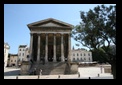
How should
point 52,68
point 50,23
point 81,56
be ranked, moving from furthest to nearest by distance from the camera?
point 81,56 < point 50,23 < point 52,68

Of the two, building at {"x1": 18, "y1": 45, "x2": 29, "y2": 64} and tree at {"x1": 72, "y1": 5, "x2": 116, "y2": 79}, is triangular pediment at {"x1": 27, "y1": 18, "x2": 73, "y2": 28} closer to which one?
tree at {"x1": 72, "y1": 5, "x2": 116, "y2": 79}

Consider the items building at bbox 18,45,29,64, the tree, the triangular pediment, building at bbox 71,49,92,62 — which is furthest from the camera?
building at bbox 71,49,92,62

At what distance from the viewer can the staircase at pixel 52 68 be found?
32037 millimetres

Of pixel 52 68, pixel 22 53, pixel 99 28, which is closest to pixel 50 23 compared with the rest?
pixel 52 68

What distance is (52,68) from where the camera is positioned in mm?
33156

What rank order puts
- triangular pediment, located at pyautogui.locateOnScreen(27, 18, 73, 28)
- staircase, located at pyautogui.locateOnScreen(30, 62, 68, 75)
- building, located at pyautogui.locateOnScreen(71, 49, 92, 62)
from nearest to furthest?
staircase, located at pyautogui.locateOnScreen(30, 62, 68, 75), triangular pediment, located at pyautogui.locateOnScreen(27, 18, 73, 28), building, located at pyautogui.locateOnScreen(71, 49, 92, 62)

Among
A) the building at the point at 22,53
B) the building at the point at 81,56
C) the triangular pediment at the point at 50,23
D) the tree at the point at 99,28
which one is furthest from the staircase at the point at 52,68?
the building at the point at 81,56

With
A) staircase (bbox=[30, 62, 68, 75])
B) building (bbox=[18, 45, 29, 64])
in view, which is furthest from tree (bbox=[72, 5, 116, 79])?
building (bbox=[18, 45, 29, 64])

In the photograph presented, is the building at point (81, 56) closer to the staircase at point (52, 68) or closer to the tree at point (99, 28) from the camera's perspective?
the staircase at point (52, 68)

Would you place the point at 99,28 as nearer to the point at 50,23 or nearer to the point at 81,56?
the point at 50,23

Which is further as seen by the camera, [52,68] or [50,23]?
[50,23]

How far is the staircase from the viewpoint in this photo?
32037 millimetres

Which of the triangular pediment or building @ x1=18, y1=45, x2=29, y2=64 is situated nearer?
the triangular pediment
